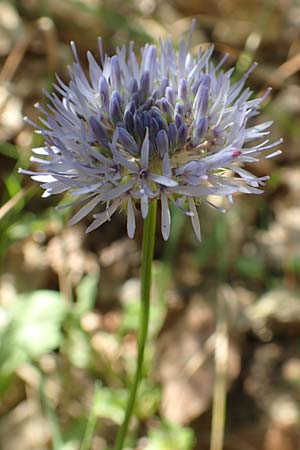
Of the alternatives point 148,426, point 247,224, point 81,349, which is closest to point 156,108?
point 81,349

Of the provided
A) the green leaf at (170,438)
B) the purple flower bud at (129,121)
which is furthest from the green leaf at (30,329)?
the purple flower bud at (129,121)

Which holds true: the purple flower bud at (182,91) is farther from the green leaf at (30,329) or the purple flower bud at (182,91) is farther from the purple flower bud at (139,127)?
the green leaf at (30,329)

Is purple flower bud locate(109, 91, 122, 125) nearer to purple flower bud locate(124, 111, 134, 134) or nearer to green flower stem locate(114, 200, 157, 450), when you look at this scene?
purple flower bud locate(124, 111, 134, 134)

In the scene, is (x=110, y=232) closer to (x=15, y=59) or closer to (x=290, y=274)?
(x=290, y=274)

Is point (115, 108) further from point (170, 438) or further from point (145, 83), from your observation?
point (170, 438)

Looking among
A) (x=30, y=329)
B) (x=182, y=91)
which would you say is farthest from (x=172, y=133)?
(x=30, y=329)

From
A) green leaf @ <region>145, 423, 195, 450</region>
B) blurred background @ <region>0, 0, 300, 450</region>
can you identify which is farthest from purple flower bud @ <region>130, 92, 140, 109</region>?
green leaf @ <region>145, 423, 195, 450</region>

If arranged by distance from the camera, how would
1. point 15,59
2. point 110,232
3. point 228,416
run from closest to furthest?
point 228,416, point 110,232, point 15,59
